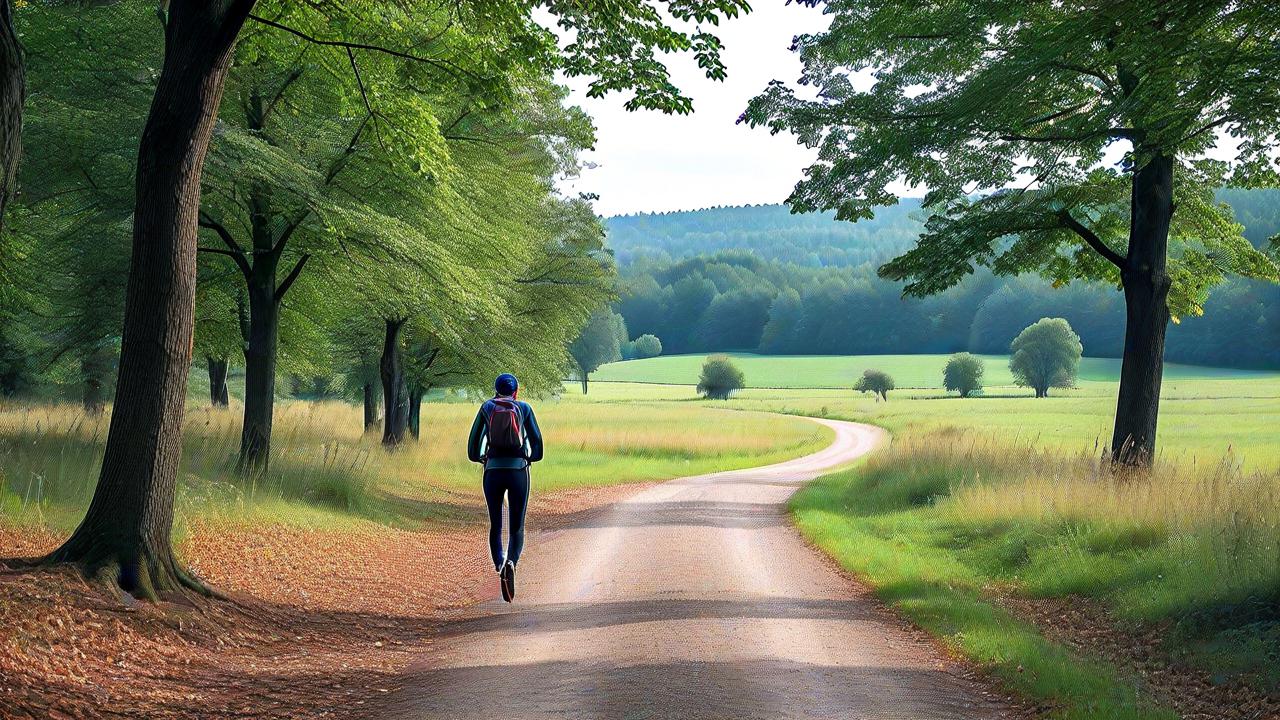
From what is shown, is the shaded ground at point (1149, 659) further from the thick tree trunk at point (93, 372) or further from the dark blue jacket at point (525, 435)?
the thick tree trunk at point (93, 372)

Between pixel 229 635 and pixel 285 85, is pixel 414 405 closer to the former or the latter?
pixel 285 85

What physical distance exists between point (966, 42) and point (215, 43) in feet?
35.7

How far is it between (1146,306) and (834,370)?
392 ft

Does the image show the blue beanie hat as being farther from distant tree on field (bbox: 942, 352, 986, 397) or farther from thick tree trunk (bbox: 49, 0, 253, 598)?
distant tree on field (bbox: 942, 352, 986, 397)

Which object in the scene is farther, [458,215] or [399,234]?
[458,215]

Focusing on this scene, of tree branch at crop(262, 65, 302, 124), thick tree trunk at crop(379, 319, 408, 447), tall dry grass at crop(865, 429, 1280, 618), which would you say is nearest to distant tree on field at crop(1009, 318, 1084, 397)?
thick tree trunk at crop(379, 319, 408, 447)

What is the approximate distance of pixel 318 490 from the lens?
15.8 metres

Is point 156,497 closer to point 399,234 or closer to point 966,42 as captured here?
point 399,234

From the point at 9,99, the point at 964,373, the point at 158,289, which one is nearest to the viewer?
the point at 9,99

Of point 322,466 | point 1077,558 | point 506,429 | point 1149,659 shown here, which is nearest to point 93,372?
point 322,466

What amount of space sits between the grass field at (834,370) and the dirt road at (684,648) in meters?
102

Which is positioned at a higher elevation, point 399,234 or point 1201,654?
point 399,234

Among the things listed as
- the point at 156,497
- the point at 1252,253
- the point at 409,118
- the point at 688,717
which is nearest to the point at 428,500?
the point at 409,118

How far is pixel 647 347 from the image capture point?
169375 millimetres
